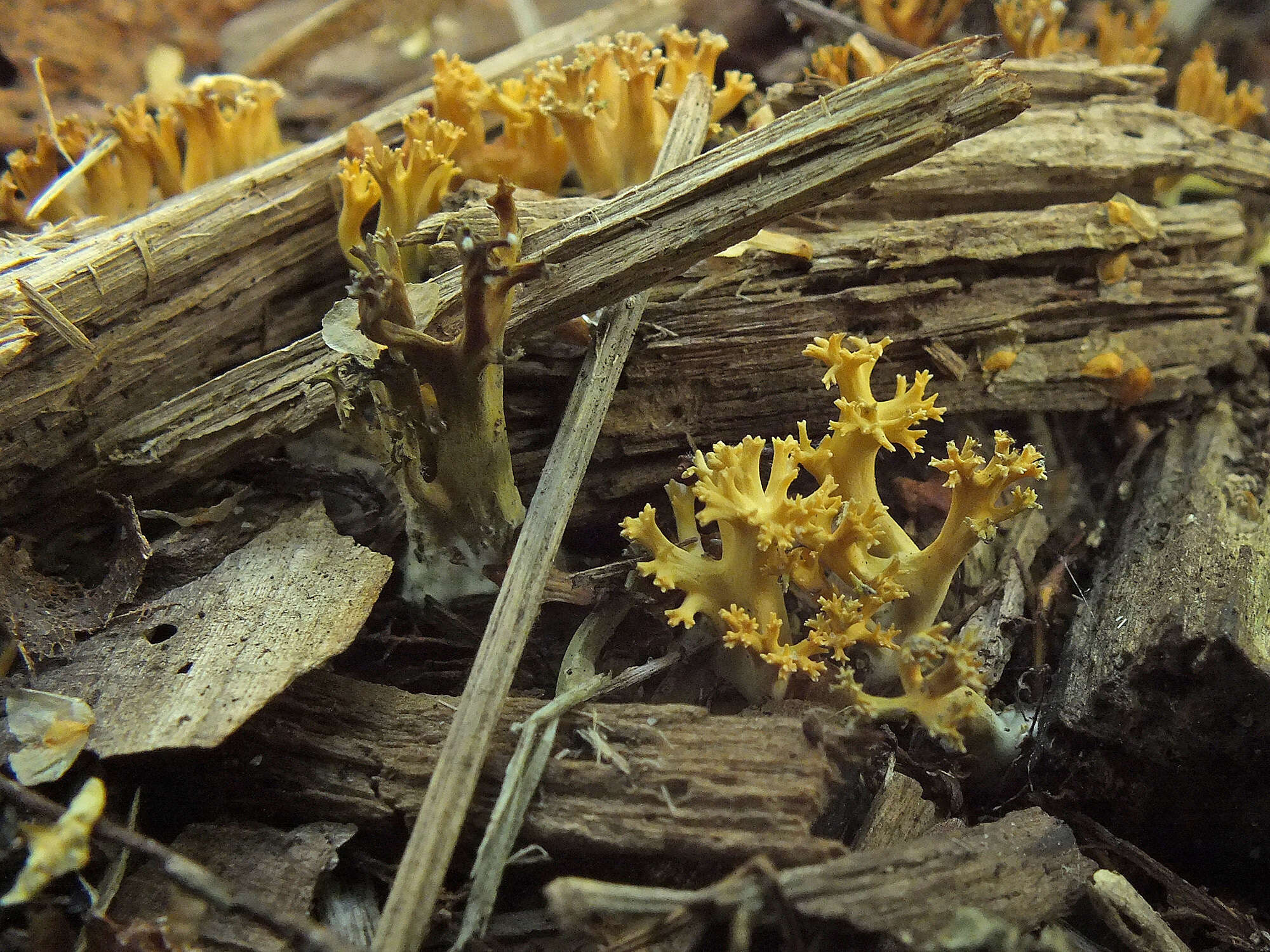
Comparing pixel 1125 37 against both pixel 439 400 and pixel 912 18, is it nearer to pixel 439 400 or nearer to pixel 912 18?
pixel 912 18

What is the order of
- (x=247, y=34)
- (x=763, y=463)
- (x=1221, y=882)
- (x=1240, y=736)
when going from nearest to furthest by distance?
(x=1240, y=736) < (x=1221, y=882) < (x=763, y=463) < (x=247, y=34)

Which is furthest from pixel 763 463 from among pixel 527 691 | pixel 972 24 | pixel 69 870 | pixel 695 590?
pixel 972 24

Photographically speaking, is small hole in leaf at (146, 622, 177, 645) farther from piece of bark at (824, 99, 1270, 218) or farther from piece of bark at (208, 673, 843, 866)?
piece of bark at (824, 99, 1270, 218)

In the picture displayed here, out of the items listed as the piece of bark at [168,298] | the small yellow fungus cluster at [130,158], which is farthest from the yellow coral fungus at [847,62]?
the small yellow fungus cluster at [130,158]

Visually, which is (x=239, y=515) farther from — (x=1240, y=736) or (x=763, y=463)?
(x=1240, y=736)

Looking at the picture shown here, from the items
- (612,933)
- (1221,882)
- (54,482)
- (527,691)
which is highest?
(54,482)
